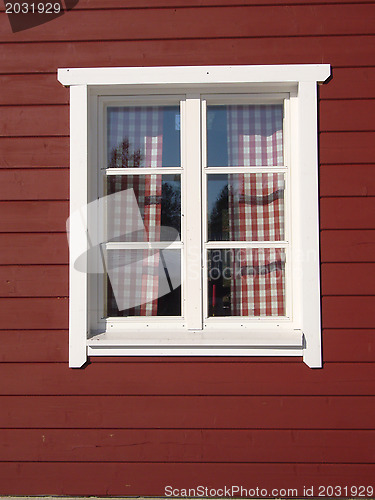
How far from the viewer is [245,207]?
7.91ft

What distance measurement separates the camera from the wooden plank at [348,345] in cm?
226

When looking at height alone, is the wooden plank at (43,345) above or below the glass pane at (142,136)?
below

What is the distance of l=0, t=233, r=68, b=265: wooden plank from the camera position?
7.60 feet

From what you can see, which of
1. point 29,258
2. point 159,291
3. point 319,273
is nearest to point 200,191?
point 159,291

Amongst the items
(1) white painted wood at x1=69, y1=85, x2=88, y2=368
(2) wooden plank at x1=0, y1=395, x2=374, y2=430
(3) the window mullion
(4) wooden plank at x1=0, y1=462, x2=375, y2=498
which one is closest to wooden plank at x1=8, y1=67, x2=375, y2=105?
(1) white painted wood at x1=69, y1=85, x2=88, y2=368

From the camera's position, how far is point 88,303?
2314 mm

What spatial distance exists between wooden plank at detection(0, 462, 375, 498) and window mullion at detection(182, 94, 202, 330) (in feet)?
2.79

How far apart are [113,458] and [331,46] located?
2.59 m

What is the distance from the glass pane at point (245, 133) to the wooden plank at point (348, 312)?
0.86 m

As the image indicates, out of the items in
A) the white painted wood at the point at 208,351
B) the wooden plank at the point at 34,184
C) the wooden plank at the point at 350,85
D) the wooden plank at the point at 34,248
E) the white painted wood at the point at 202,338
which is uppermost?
the wooden plank at the point at 350,85

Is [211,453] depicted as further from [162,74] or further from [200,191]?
[162,74]

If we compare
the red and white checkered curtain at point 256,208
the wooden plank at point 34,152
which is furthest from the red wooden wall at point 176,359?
the red and white checkered curtain at point 256,208

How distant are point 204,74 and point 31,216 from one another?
4.10 feet

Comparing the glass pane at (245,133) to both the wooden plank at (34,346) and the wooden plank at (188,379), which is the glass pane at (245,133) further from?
the wooden plank at (34,346)
